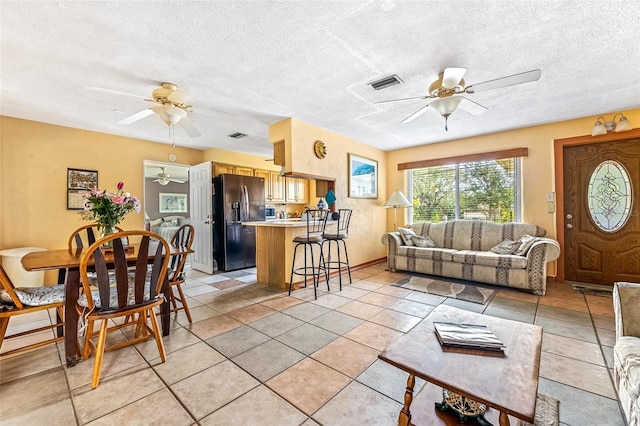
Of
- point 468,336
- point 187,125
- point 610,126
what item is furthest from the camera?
point 610,126

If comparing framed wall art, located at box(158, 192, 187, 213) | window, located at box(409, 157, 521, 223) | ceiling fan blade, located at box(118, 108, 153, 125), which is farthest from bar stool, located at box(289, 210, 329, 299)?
framed wall art, located at box(158, 192, 187, 213)

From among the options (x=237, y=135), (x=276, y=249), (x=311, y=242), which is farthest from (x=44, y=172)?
(x=311, y=242)

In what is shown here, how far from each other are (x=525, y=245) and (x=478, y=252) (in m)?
0.61

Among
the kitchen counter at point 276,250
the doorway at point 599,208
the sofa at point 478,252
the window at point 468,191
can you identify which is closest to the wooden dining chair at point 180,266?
the kitchen counter at point 276,250

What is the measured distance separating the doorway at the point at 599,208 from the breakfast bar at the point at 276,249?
4035 mm

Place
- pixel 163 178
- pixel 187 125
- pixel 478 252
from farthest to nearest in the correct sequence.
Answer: pixel 163 178
pixel 478 252
pixel 187 125

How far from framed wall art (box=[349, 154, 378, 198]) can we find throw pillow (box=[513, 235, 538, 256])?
2568mm

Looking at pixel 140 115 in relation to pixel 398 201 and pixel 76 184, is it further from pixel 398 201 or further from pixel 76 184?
pixel 398 201

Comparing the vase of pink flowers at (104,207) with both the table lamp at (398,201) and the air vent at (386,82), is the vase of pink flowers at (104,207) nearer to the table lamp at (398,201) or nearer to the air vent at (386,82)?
the air vent at (386,82)

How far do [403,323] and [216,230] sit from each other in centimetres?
382

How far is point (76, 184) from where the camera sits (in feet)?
13.6

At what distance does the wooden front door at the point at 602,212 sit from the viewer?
3586 mm

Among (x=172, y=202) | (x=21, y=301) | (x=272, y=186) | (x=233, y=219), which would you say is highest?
(x=272, y=186)

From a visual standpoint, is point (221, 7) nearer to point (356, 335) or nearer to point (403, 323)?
point (356, 335)
